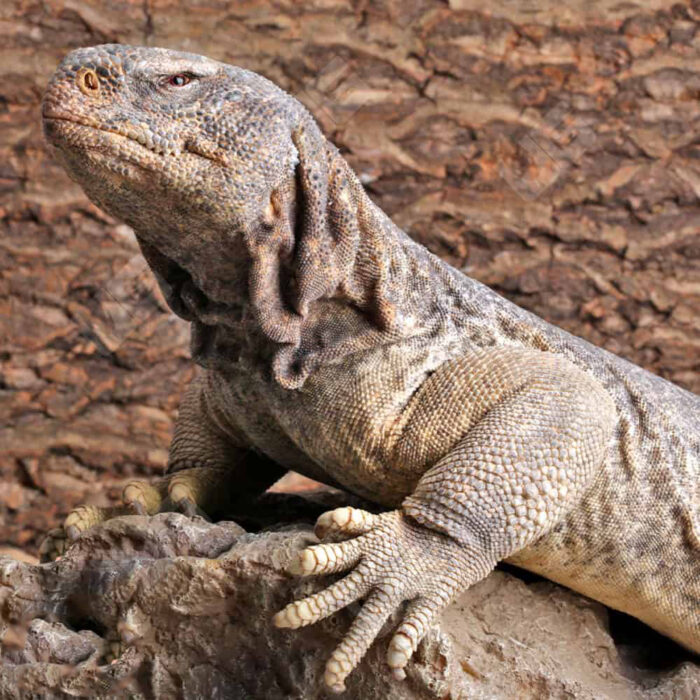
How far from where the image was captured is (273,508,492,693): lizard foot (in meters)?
2.71

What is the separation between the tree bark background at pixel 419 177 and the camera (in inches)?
247

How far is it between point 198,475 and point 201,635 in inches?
38.5

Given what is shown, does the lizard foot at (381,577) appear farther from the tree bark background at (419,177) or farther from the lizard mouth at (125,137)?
the tree bark background at (419,177)

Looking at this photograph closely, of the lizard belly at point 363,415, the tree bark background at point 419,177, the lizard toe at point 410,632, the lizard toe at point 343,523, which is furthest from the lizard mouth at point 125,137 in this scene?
the tree bark background at point 419,177

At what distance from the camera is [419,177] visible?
21.3 ft

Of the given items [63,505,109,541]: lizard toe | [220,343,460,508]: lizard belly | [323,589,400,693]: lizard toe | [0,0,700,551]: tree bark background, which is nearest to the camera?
[323,589,400,693]: lizard toe

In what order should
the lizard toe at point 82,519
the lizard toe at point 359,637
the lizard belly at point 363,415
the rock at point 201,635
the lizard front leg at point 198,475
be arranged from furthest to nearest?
the lizard front leg at point 198,475 < the lizard toe at point 82,519 < the lizard belly at point 363,415 < the rock at point 201,635 < the lizard toe at point 359,637

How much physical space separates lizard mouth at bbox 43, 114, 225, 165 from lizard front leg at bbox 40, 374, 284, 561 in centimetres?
108

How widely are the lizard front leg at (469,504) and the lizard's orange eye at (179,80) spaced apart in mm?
1166

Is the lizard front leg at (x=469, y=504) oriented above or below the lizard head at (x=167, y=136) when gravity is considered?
below

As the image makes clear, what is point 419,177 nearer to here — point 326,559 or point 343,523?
point 343,523

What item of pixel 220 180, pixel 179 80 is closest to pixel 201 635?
pixel 220 180

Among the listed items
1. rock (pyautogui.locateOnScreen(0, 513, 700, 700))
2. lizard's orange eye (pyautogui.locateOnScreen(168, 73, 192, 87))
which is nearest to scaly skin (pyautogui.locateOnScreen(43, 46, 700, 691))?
lizard's orange eye (pyautogui.locateOnScreen(168, 73, 192, 87))

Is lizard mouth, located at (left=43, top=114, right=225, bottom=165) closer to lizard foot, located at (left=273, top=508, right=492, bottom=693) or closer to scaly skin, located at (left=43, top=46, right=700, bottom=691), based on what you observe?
scaly skin, located at (left=43, top=46, right=700, bottom=691)
